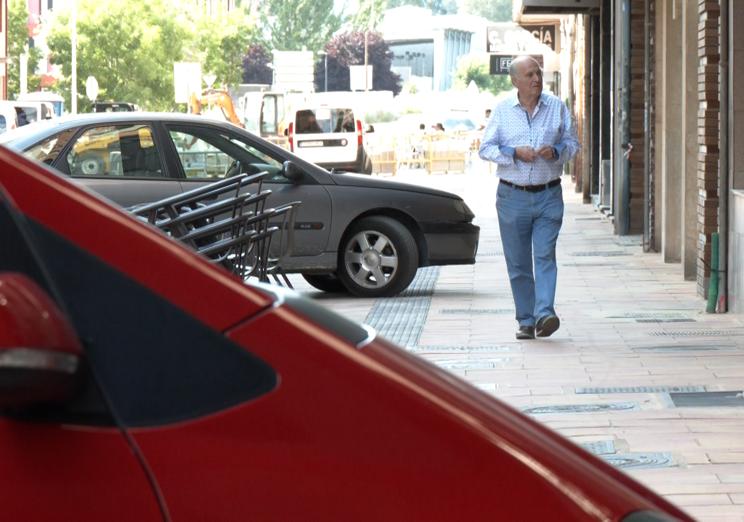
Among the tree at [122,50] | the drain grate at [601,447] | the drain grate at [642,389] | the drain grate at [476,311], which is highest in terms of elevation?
the tree at [122,50]

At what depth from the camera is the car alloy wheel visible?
1305cm

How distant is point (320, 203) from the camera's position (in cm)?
1284

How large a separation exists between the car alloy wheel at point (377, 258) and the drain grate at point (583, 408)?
510cm

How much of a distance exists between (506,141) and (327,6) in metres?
131

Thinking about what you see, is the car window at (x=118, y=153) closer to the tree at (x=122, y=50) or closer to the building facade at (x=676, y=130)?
Answer: the building facade at (x=676, y=130)

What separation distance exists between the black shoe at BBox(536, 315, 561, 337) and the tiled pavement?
0.07 meters

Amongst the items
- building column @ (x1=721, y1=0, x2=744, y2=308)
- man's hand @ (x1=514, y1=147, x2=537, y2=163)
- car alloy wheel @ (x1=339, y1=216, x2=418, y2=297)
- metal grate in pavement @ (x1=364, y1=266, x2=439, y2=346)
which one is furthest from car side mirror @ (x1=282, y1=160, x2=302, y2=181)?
building column @ (x1=721, y1=0, x2=744, y2=308)

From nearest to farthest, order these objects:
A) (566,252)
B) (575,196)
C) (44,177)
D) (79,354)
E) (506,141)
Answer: (79,354) < (44,177) < (506,141) < (566,252) < (575,196)

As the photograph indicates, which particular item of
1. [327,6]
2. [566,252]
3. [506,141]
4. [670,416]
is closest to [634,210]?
[566,252]

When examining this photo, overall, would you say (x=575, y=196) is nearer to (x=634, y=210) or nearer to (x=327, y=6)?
(x=634, y=210)

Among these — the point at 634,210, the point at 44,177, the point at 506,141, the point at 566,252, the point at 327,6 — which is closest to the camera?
the point at 44,177

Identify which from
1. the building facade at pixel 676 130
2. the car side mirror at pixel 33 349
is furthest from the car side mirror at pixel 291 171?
the car side mirror at pixel 33 349

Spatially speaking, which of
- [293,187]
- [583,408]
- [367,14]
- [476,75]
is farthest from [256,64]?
[583,408]

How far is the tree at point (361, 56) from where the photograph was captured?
14088 centimetres
